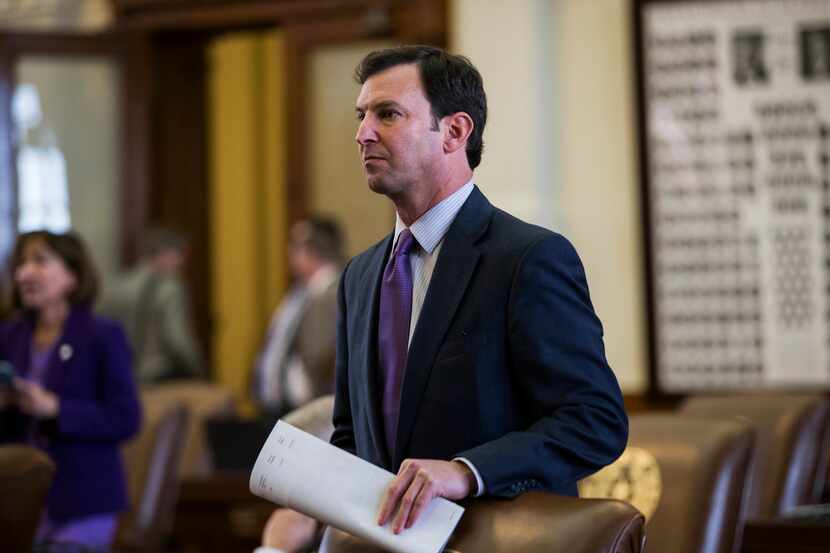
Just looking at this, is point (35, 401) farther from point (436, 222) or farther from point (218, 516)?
point (436, 222)

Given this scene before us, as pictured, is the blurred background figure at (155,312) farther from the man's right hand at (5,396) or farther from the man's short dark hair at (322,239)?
the man's right hand at (5,396)

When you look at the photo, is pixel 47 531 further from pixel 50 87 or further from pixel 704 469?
pixel 50 87

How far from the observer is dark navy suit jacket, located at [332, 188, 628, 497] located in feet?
6.48

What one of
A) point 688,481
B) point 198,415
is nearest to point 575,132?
point 198,415

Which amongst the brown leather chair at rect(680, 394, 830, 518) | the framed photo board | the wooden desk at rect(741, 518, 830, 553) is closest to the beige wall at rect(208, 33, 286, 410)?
the framed photo board

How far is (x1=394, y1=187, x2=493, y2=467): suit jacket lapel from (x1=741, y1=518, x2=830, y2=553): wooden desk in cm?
134

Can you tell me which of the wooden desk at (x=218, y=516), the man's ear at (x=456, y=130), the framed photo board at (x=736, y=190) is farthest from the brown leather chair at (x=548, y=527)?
the framed photo board at (x=736, y=190)

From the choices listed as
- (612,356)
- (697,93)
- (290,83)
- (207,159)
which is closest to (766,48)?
(697,93)

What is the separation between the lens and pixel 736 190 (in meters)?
6.32

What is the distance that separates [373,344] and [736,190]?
4.40 metres

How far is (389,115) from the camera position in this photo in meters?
2.14

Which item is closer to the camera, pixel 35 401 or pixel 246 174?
pixel 35 401

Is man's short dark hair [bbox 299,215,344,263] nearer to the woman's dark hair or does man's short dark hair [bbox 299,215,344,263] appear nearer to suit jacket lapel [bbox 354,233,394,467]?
the woman's dark hair

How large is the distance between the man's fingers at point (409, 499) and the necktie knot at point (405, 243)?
0.44 m
